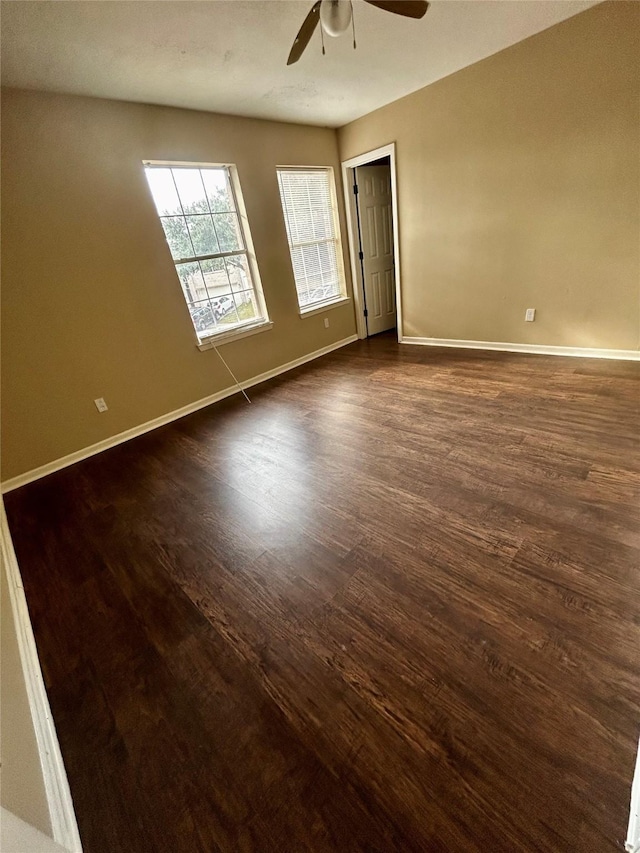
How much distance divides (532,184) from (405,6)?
2124 mm

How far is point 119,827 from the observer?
2.98 feet

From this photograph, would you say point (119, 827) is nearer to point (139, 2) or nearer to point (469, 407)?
point (469, 407)

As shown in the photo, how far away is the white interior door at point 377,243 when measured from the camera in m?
4.56

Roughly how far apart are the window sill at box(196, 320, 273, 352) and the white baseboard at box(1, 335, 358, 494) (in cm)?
49

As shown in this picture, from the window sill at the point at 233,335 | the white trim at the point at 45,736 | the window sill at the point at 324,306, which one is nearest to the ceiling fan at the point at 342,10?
the window sill at the point at 233,335

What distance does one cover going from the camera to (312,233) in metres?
4.29

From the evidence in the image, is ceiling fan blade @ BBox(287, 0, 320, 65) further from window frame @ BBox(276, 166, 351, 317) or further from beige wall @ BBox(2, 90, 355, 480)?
window frame @ BBox(276, 166, 351, 317)

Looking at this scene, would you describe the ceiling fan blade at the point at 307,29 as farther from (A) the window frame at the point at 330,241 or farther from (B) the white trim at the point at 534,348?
→ (B) the white trim at the point at 534,348

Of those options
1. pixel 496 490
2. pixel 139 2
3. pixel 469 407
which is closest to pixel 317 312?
pixel 469 407

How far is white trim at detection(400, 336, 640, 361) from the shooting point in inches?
122

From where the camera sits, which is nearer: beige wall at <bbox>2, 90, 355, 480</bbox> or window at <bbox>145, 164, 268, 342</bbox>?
beige wall at <bbox>2, 90, 355, 480</bbox>

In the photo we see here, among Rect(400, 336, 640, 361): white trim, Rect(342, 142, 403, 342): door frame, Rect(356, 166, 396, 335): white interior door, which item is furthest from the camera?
Rect(356, 166, 396, 335): white interior door

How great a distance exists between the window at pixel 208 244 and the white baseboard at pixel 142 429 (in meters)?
0.62

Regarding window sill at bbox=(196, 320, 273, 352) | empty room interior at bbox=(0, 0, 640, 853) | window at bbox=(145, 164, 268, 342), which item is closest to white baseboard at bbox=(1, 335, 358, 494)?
empty room interior at bbox=(0, 0, 640, 853)
